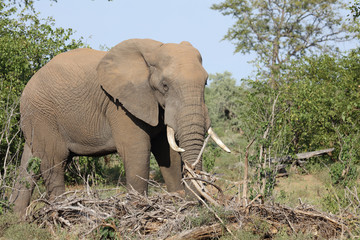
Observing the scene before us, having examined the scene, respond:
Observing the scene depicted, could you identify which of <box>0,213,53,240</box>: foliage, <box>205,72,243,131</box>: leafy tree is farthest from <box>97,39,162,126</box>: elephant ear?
<box>205,72,243,131</box>: leafy tree

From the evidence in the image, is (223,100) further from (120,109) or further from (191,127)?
(191,127)

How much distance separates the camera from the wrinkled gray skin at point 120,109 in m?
7.13

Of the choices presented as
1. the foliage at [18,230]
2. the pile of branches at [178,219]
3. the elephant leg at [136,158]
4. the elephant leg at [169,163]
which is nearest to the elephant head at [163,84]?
the elephant leg at [136,158]

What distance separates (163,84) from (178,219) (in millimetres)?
2271

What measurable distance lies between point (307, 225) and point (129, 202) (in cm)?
207

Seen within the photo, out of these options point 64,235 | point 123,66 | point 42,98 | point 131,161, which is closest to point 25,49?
point 42,98

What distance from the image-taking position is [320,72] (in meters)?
15.3

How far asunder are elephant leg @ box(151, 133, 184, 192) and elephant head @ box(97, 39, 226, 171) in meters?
0.79

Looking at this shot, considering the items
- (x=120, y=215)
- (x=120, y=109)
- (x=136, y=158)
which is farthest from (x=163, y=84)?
(x=120, y=215)

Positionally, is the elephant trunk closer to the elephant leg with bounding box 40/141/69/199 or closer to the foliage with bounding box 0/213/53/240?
the foliage with bounding box 0/213/53/240

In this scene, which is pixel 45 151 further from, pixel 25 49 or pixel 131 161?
pixel 25 49

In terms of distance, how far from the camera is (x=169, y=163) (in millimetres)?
8211

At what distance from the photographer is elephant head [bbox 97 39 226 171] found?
22.8 feet

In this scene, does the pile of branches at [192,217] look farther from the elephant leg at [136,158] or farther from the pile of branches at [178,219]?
the elephant leg at [136,158]
